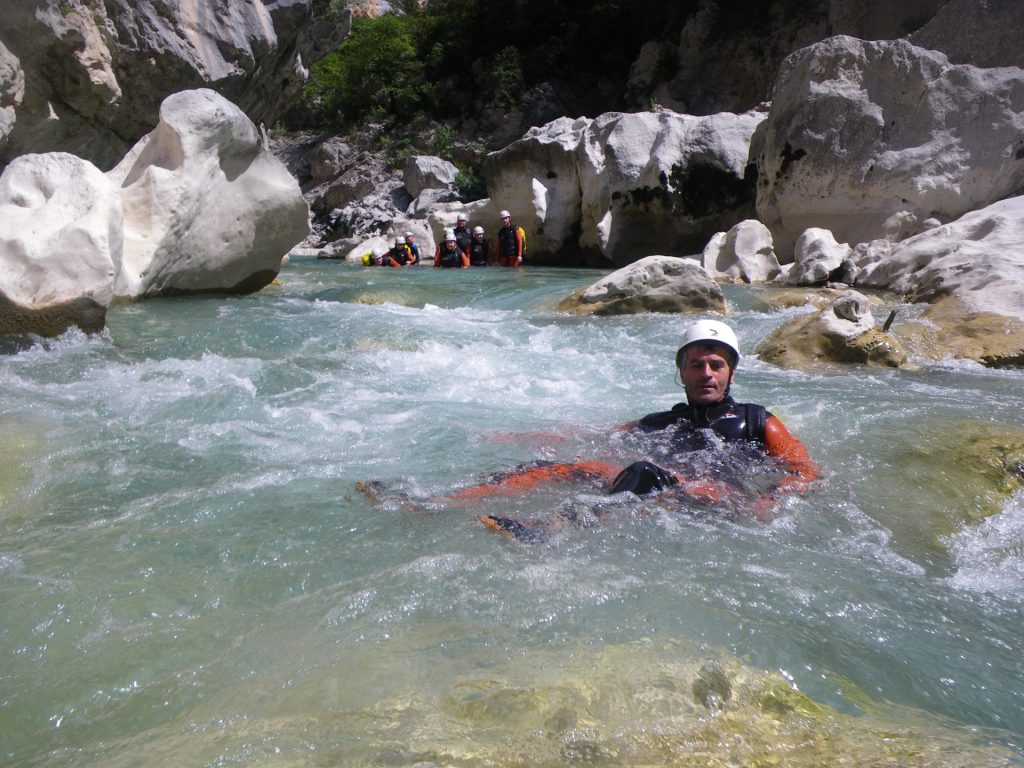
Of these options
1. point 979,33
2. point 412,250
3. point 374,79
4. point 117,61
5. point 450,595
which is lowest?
point 450,595

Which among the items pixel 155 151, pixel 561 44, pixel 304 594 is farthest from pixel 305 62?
pixel 304 594

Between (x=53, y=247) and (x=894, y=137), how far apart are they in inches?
415

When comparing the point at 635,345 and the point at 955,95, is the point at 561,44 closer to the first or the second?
the point at 955,95

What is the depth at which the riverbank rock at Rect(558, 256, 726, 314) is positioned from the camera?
326 inches

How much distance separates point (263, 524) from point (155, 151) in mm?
6559

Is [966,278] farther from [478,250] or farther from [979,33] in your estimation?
[478,250]

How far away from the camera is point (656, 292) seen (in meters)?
8.29

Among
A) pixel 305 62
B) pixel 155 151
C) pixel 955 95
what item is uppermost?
pixel 305 62

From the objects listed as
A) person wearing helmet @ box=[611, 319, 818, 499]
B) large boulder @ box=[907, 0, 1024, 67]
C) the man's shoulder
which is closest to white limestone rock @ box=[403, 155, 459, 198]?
large boulder @ box=[907, 0, 1024, 67]

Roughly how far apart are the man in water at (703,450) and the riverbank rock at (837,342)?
284 centimetres

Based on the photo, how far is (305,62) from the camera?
17047mm

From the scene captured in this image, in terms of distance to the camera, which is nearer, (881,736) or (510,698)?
(881,736)

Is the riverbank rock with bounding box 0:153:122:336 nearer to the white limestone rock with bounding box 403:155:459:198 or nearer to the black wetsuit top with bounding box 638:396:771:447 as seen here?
the black wetsuit top with bounding box 638:396:771:447

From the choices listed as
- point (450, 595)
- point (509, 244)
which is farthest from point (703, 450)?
point (509, 244)
